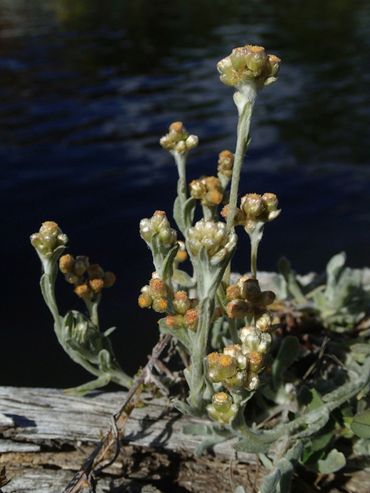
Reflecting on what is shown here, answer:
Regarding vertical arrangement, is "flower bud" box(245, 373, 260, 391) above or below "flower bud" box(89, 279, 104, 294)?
below

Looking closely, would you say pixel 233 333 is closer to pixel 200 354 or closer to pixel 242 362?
pixel 200 354

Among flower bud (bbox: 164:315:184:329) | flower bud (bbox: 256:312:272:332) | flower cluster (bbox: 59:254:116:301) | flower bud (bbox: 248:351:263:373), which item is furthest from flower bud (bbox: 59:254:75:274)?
flower bud (bbox: 248:351:263:373)

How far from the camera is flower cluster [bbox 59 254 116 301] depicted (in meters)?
2.61

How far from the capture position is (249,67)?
1874 millimetres

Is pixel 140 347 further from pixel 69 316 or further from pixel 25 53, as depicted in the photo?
pixel 25 53

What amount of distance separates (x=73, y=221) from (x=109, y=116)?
3715 millimetres

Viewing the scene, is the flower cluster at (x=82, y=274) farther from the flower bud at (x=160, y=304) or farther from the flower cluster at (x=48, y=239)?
the flower bud at (x=160, y=304)

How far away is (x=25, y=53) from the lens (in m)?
14.1

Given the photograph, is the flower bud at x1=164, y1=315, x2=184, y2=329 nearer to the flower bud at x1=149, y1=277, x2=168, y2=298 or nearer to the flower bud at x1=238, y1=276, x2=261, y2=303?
the flower bud at x1=149, y1=277, x2=168, y2=298

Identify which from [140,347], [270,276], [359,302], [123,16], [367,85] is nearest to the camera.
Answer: [359,302]

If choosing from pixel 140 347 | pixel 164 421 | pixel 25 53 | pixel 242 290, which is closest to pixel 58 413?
pixel 164 421

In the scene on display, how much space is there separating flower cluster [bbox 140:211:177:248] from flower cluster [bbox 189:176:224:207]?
41 cm

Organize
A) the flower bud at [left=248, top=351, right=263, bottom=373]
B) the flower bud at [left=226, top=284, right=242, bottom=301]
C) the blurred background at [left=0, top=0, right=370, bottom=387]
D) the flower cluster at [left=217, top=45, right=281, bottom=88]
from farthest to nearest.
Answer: the blurred background at [left=0, top=0, right=370, bottom=387], the flower bud at [left=226, top=284, right=242, bottom=301], the flower bud at [left=248, top=351, right=263, bottom=373], the flower cluster at [left=217, top=45, right=281, bottom=88]

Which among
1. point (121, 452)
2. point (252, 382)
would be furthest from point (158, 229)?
point (121, 452)
